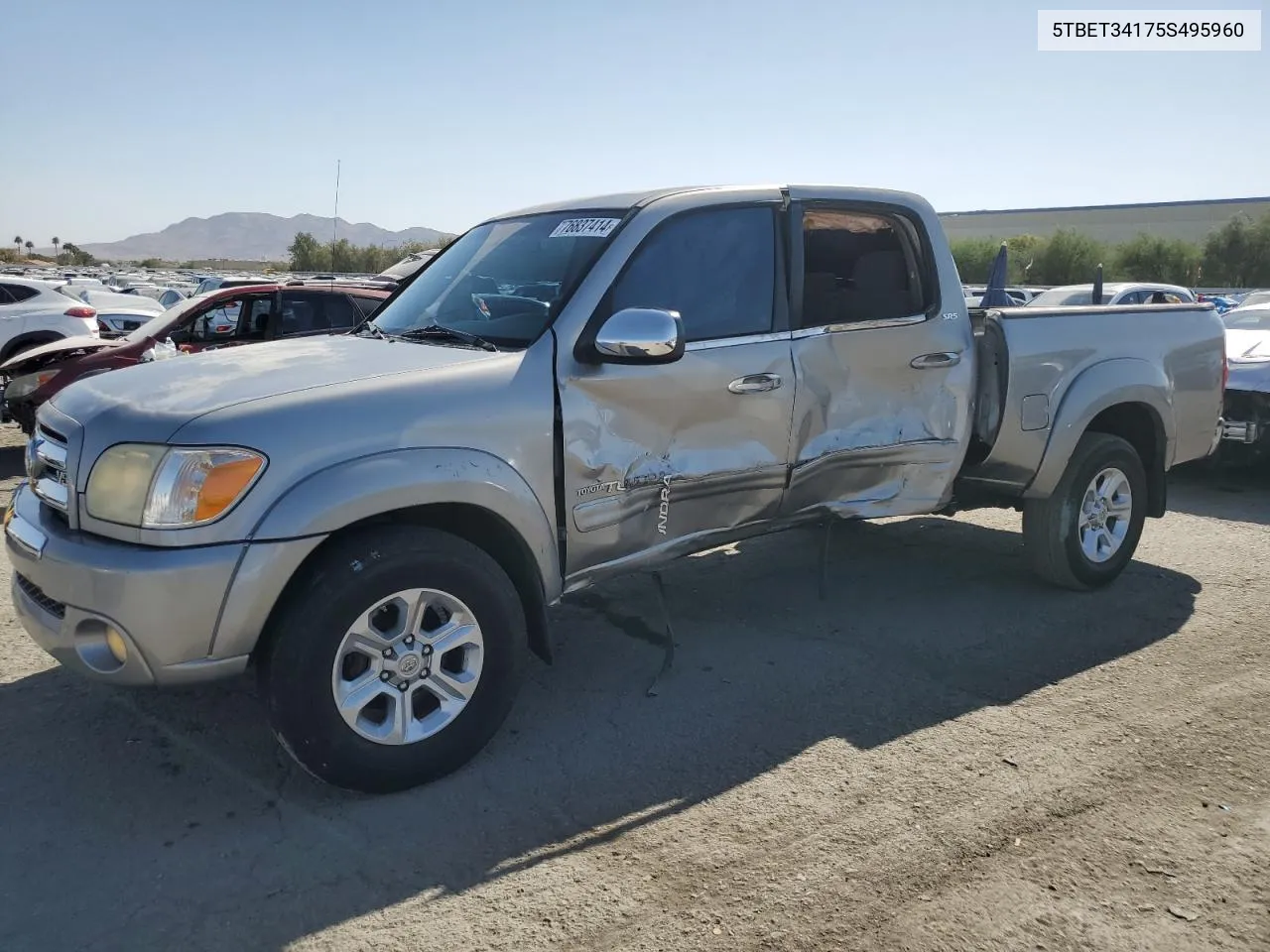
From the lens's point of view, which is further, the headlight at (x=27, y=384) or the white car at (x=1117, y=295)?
the white car at (x=1117, y=295)

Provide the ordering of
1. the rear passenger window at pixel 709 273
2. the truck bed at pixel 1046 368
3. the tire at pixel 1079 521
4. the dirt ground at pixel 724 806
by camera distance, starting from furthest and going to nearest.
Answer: the tire at pixel 1079 521 < the truck bed at pixel 1046 368 < the rear passenger window at pixel 709 273 < the dirt ground at pixel 724 806

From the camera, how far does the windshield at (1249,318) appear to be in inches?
396

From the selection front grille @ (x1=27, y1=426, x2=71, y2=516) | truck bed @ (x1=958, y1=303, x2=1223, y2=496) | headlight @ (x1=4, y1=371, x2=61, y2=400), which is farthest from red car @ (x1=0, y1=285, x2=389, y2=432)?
truck bed @ (x1=958, y1=303, x2=1223, y2=496)

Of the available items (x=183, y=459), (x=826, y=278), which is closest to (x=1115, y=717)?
(x=826, y=278)

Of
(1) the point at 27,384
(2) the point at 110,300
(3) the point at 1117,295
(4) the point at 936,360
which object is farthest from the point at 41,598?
(2) the point at 110,300

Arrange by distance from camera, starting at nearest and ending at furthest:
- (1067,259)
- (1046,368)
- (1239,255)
A: 1. (1046,368)
2. (1239,255)
3. (1067,259)

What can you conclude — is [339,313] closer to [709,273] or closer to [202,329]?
[202,329]

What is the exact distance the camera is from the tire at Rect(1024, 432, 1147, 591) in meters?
5.49

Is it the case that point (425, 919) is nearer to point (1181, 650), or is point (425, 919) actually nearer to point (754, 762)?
point (754, 762)

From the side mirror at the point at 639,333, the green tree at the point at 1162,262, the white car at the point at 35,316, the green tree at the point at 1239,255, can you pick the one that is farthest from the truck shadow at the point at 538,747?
the green tree at the point at 1239,255

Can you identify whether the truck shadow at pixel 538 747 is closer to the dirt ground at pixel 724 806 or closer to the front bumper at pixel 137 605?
the dirt ground at pixel 724 806

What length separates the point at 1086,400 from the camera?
5.36 meters

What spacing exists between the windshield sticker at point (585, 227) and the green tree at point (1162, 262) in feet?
162

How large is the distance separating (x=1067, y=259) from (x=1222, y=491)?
4489 centimetres
